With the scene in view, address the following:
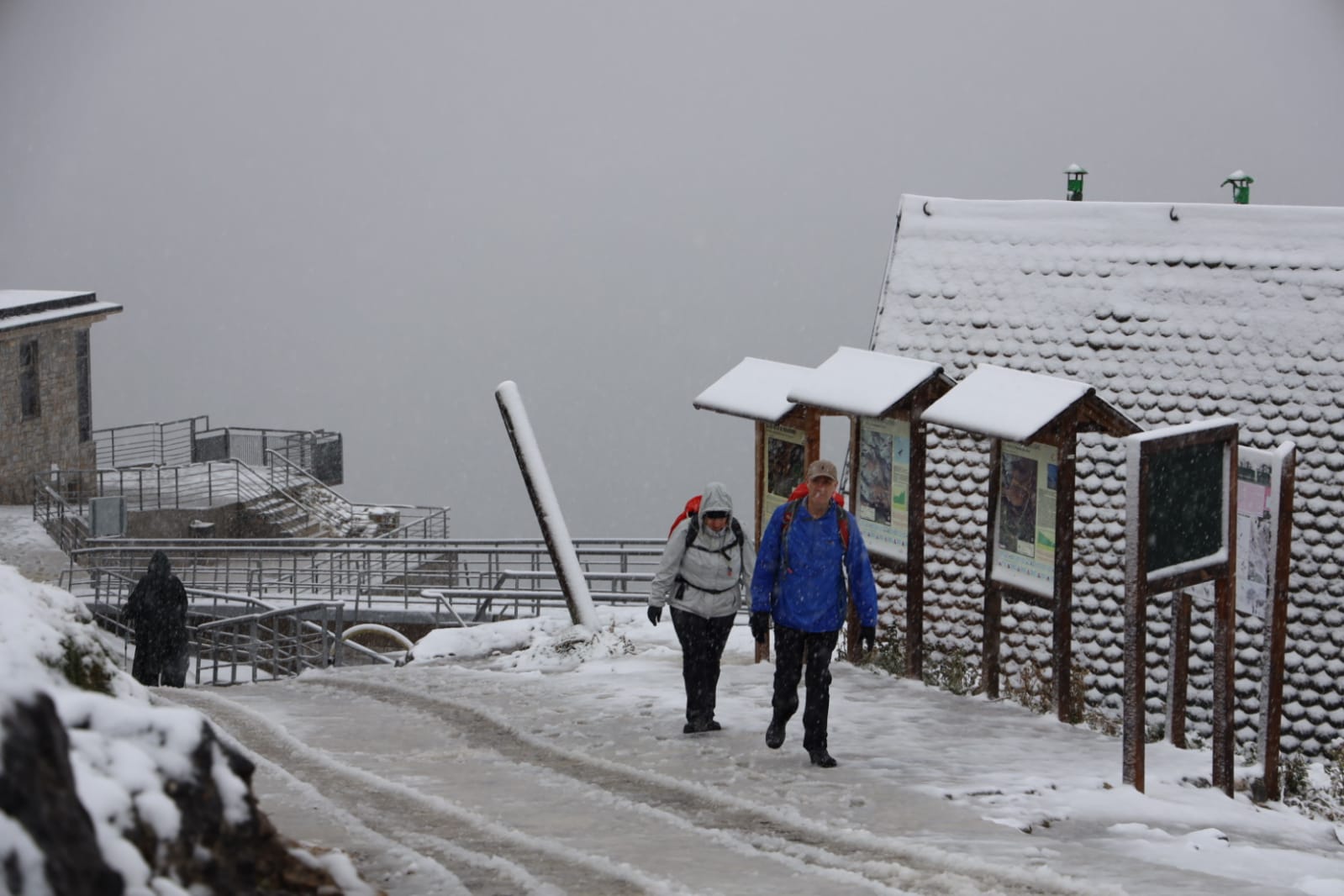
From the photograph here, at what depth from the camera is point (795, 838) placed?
22.0 ft

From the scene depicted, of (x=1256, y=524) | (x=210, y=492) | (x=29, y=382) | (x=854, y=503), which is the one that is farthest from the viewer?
(x=29, y=382)

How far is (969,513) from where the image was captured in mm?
13695

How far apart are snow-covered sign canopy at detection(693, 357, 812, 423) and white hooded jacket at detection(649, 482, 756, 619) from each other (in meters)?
2.51

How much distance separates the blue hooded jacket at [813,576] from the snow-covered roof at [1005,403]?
1384 millimetres

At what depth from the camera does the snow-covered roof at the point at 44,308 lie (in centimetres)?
2820

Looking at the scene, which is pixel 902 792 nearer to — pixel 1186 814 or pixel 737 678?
pixel 1186 814

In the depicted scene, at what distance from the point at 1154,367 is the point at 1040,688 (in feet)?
15.1

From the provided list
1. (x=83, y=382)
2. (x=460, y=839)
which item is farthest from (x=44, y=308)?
(x=460, y=839)

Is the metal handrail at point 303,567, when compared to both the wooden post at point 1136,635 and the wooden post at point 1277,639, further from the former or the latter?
the wooden post at point 1136,635

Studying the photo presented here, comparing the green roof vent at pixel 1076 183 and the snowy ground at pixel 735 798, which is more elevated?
the green roof vent at pixel 1076 183

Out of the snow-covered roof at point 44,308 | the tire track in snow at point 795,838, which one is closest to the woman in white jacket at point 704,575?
the tire track in snow at point 795,838

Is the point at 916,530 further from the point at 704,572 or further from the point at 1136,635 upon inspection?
the point at 1136,635

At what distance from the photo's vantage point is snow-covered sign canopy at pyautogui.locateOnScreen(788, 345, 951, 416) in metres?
10.2

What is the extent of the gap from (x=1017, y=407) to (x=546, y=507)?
5493 mm
